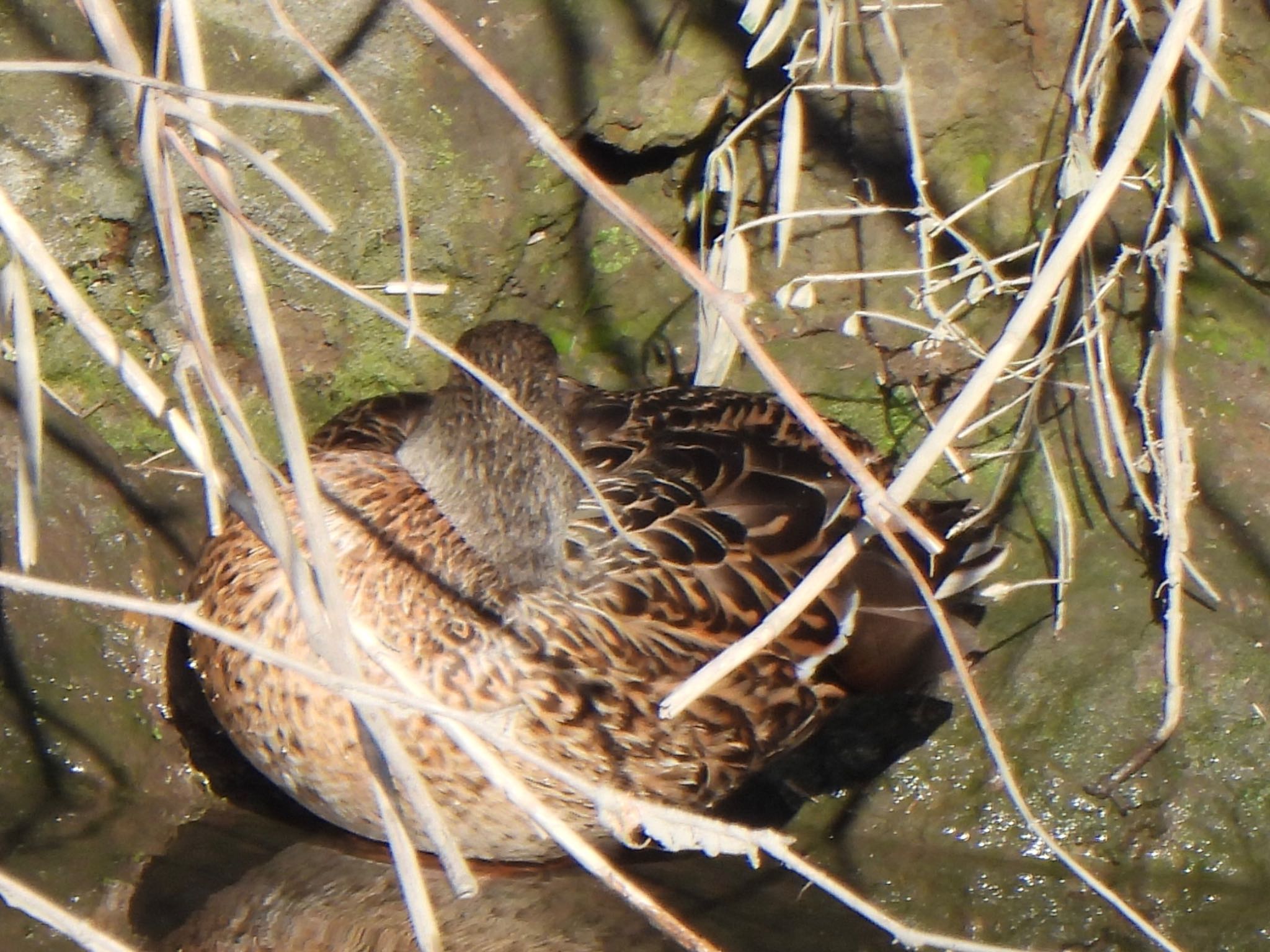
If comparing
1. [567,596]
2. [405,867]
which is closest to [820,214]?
[567,596]

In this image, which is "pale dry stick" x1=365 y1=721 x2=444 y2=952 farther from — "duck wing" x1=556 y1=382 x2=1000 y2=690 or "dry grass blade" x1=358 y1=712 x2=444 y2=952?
→ "duck wing" x1=556 y1=382 x2=1000 y2=690

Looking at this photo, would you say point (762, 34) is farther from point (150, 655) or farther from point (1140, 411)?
point (150, 655)

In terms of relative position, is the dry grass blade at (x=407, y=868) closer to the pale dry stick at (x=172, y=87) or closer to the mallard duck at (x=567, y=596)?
the pale dry stick at (x=172, y=87)

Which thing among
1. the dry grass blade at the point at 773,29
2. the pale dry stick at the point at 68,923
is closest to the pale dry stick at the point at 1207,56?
the dry grass blade at the point at 773,29

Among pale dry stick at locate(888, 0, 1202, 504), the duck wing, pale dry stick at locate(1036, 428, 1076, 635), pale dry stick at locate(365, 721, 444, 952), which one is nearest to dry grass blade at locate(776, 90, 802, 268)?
the duck wing

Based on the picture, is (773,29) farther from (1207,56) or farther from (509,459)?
(509,459)

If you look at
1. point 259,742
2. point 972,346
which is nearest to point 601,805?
point 259,742

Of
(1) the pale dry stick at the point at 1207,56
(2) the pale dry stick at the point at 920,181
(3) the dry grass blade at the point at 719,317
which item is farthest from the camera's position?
(3) the dry grass blade at the point at 719,317
